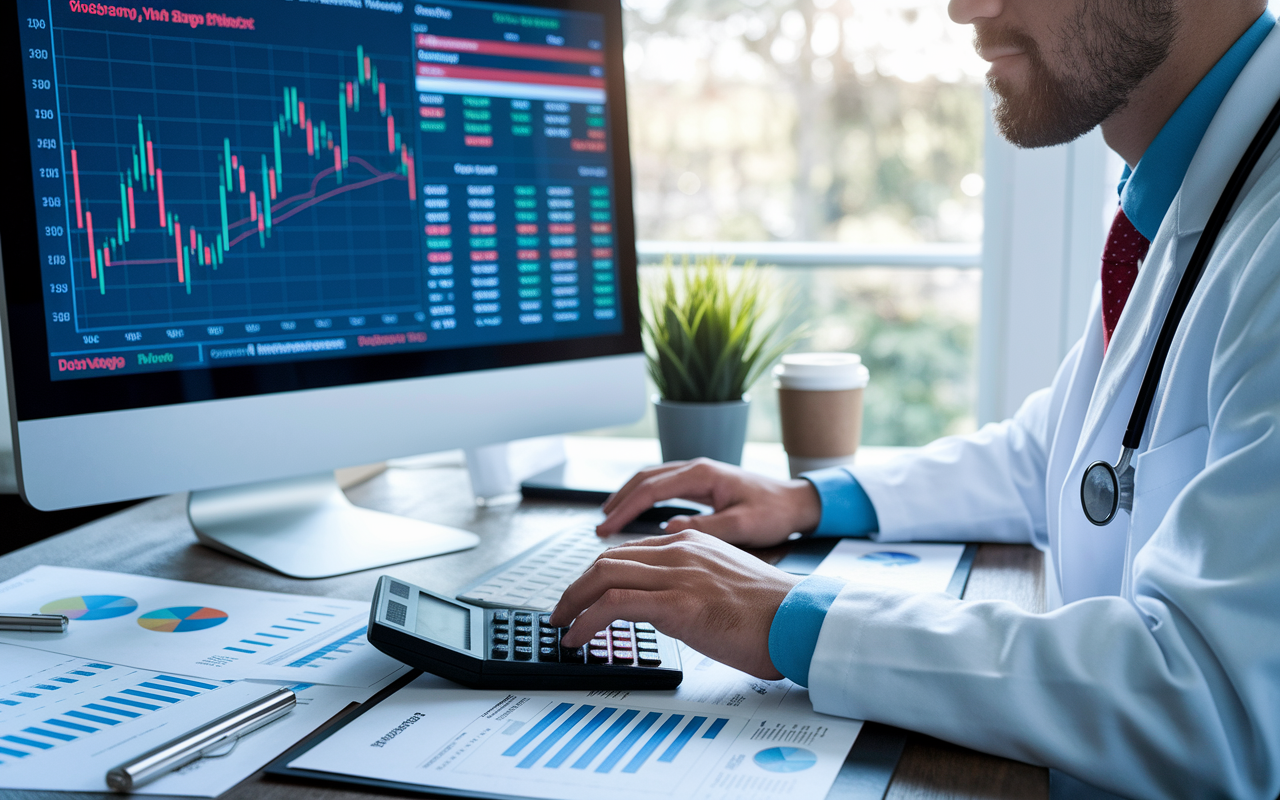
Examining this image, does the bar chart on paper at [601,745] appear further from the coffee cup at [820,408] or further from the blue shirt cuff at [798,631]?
the coffee cup at [820,408]

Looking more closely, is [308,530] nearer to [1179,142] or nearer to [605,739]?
[605,739]

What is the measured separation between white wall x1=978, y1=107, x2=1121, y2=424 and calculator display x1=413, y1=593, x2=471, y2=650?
1277 millimetres

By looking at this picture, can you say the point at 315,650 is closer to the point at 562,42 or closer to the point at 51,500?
the point at 51,500

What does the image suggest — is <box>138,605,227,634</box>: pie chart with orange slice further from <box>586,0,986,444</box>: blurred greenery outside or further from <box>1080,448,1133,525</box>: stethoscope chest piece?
<box>586,0,986,444</box>: blurred greenery outside

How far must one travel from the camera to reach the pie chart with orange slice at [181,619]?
783 millimetres

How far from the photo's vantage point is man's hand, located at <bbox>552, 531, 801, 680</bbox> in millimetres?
657

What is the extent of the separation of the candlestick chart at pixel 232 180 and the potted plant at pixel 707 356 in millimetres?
373

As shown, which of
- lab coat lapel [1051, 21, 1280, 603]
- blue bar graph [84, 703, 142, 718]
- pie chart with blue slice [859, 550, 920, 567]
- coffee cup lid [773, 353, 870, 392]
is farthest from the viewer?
coffee cup lid [773, 353, 870, 392]

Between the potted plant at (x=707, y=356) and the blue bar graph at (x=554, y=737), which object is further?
the potted plant at (x=707, y=356)

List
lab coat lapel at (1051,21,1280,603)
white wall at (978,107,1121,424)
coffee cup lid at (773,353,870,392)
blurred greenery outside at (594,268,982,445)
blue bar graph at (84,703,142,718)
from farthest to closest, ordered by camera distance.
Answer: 1. blurred greenery outside at (594,268,982,445)
2. white wall at (978,107,1121,424)
3. coffee cup lid at (773,353,870,392)
4. lab coat lapel at (1051,21,1280,603)
5. blue bar graph at (84,703,142,718)

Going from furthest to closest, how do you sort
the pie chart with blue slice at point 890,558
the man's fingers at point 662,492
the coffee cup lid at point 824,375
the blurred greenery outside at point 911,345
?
the blurred greenery outside at point 911,345, the coffee cup lid at point 824,375, the man's fingers at point 662,492, the pie chart with blue slice at point 890,558

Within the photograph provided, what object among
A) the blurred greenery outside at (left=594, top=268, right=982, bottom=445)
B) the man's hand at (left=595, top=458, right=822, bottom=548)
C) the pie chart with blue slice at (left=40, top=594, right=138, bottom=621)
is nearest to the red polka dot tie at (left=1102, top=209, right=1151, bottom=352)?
the man's hand at (left=595, top=458, right=822, bottom=548)

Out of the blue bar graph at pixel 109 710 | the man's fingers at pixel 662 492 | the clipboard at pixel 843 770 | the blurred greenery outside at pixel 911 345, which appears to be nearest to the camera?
the clipboard at pixel 843 770

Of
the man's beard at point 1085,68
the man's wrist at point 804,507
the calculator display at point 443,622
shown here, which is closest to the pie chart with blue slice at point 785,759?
the calculator display at point 443,622
